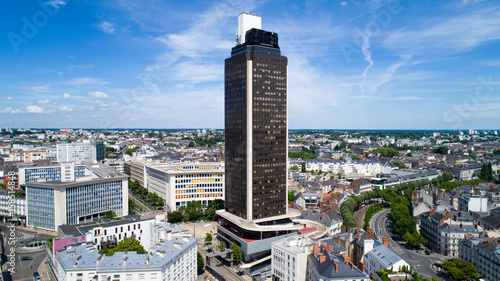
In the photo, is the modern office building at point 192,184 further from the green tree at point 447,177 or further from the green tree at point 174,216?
the green tree at point 447,177

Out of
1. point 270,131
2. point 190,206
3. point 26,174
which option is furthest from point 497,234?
point 26,174

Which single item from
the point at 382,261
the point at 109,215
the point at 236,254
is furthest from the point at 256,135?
the point at 109,215

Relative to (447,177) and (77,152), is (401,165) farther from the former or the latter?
(77,152)

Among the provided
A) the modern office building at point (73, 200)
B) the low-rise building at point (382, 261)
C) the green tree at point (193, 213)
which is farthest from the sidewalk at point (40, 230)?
the low-rise building at point (382, 261)

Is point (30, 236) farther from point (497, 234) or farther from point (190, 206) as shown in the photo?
point (497, 234)

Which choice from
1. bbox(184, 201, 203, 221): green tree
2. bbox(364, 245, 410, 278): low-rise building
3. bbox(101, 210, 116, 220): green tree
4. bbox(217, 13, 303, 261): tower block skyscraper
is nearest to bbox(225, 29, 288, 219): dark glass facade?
bbox(217, 13, 303, 261): tower block skyscraper

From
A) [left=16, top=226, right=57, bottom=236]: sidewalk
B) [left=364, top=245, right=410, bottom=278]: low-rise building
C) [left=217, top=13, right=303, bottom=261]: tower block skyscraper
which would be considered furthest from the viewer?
[left=16, top=226, right=57, bottom=236]: sidewalk

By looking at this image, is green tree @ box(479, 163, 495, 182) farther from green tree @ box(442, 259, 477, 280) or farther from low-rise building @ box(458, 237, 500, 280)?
green tree @ box(442, 259, 477, 280)
